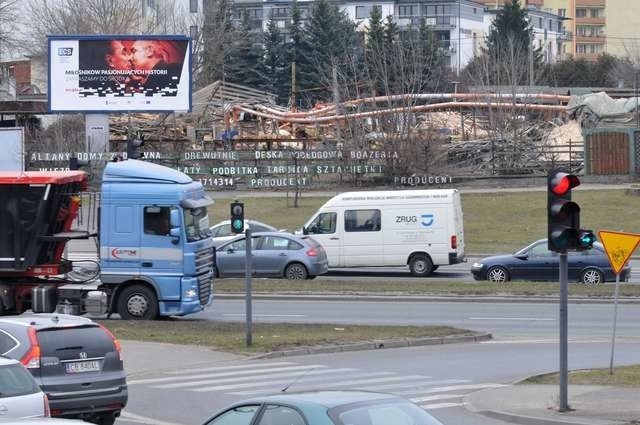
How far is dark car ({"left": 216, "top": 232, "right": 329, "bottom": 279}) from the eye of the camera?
35531 mm

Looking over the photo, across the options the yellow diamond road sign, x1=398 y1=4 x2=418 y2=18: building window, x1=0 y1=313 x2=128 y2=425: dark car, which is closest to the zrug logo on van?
the yellow diamond road sign

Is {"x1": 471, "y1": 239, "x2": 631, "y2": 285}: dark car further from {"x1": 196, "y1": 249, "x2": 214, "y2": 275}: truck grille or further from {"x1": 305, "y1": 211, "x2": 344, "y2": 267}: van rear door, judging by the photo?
{"x1": 196, "y1": 249, "x2": 214, "y2": 275}: truck grille

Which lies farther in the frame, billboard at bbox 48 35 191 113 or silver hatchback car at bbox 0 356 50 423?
billboard at bbox 48 35 191 113

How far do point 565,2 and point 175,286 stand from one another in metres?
143

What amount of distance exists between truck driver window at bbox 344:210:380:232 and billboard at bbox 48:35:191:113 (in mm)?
18386

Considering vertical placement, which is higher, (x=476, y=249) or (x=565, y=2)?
(x=565, y=2)

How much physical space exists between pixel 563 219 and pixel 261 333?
33.1 feet

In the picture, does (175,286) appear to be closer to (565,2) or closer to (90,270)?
(90,270)

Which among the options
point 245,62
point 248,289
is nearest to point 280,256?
point 248,289

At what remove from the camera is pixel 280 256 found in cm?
3575

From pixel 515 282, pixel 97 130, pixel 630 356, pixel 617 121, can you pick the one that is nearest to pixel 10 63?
pixel 97 130

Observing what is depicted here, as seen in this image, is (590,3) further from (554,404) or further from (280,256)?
(554,404)

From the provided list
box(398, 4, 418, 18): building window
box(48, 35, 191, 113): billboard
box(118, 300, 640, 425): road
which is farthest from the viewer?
box(398, 4, 418, 18): building window

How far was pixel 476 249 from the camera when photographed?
45.1 meters
